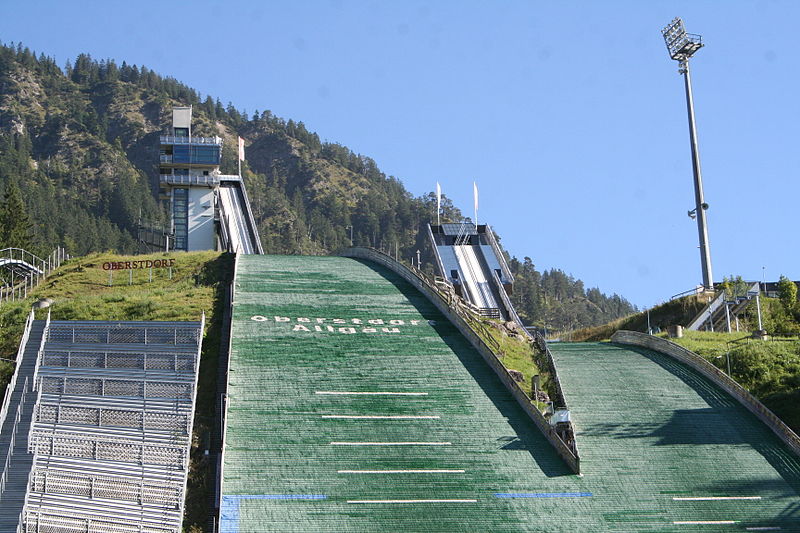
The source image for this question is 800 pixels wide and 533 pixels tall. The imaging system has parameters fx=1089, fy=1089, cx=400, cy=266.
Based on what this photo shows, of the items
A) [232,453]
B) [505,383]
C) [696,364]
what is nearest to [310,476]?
[232,453]

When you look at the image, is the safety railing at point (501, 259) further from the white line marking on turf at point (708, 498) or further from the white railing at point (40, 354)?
the white line marking on turf at point (708, 498)

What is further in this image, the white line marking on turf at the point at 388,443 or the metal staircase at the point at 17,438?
the white line marking on turf at the point at 388,443

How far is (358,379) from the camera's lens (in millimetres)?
28875

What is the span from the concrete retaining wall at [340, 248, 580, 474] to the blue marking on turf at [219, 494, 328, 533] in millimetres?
6063

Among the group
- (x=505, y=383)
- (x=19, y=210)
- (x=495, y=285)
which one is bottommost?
(x=505, y=383)

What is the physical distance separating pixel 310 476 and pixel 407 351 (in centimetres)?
858

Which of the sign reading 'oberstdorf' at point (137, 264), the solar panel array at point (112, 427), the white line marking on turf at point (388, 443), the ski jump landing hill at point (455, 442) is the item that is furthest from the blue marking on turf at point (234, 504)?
the sign reading 'oberstdorf' at point (137, 264)

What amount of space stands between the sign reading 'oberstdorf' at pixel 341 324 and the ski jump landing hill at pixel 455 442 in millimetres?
94

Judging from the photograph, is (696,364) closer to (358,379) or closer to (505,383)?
(505,383)

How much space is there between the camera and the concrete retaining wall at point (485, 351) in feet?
83.9

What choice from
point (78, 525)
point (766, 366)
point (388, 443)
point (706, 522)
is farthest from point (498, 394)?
point (78, 525)

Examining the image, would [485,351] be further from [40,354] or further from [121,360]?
[40,354]

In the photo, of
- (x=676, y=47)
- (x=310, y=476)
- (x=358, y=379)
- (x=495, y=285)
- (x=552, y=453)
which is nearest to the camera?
(x=310, y=476)

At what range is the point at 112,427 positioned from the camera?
81.5 ft
